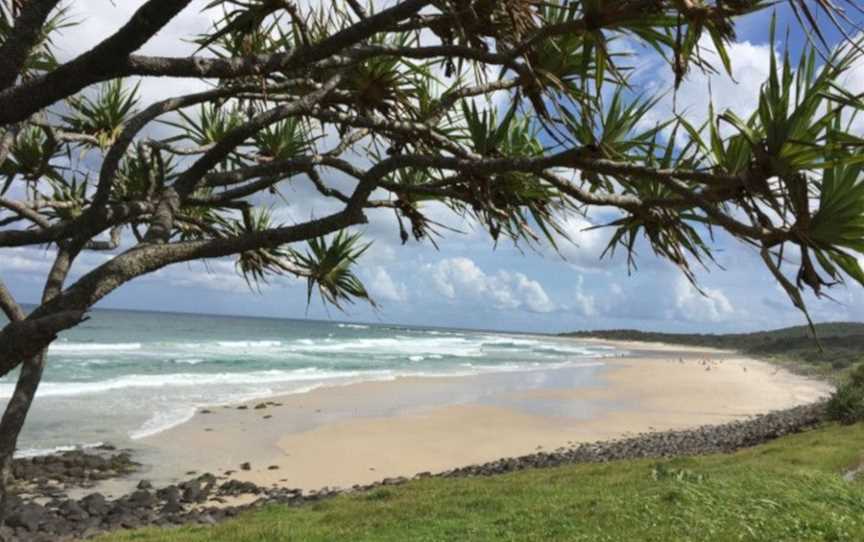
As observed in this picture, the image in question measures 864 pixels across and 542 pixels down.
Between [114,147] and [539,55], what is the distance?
5.45 feet

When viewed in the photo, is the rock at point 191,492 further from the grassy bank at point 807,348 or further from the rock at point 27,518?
the grassy bank at point 807,348

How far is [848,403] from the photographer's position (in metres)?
14.5

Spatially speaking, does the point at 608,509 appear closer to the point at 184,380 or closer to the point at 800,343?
the point at 184,380

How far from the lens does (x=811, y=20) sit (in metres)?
1.74

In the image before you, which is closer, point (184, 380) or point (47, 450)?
point (47, 450)

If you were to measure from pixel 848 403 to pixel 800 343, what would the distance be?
56.5m

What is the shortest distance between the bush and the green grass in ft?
14.1

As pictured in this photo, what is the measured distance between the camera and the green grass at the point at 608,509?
585 cm

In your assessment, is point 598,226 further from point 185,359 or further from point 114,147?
point 185,359

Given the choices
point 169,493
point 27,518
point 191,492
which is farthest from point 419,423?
point 27,518

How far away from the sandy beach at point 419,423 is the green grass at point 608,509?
4322mm

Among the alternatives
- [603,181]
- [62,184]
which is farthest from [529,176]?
[62,184]

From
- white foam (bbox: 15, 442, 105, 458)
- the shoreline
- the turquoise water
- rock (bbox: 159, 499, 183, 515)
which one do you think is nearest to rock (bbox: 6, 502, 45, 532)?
the shoreline

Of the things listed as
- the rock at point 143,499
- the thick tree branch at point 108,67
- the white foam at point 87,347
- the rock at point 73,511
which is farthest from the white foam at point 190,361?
the thick tree branch at point 108,67
